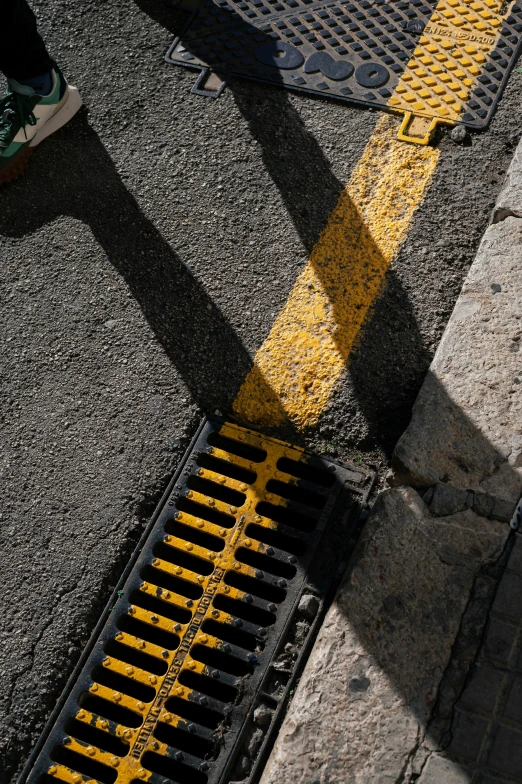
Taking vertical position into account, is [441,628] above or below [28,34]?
below

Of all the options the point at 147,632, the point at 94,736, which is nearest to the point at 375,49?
the point at 147,632

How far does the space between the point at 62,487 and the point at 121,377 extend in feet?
1.35

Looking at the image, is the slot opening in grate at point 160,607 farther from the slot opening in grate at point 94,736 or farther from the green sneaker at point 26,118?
the green sneaker at point 26,118

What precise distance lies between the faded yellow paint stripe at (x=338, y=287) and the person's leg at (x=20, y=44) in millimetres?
1247

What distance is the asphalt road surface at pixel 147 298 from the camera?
231 cm

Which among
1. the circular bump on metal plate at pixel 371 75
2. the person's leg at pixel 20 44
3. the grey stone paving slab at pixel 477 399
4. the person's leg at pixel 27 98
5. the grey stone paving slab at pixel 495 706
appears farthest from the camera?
the circular bump on metal plate at pixel 371 75

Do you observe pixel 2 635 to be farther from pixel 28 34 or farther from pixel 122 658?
pixel 28 34

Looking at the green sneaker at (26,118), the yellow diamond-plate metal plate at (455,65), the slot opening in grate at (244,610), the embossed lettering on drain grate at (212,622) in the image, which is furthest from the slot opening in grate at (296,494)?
the green sneaker at (26,118)

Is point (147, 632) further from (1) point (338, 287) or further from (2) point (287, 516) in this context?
(1) point (338, 287)

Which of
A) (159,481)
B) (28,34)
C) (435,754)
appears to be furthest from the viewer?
(28,34)

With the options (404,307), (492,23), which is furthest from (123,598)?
(492,23)

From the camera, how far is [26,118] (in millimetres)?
3037

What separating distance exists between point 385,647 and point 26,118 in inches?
92.3

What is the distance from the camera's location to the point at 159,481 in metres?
2.40
